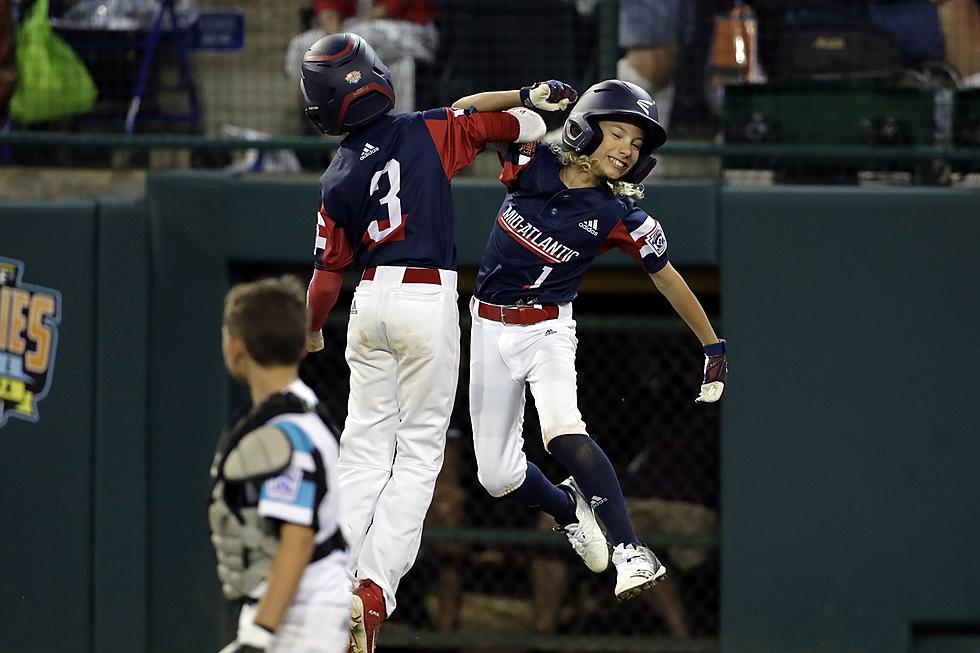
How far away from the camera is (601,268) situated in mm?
7086

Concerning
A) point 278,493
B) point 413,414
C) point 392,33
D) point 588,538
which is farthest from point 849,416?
point 278,493

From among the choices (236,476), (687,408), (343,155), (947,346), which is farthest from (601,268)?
(236,476)

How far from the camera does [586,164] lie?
5289 mm

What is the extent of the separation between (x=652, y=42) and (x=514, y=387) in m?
2.47

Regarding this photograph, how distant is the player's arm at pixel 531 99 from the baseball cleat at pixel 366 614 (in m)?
1.75

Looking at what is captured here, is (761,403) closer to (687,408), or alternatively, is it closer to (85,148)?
(687,408)

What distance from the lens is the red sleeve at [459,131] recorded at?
523 centimetres

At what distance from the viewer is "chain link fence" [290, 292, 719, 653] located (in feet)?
23.7

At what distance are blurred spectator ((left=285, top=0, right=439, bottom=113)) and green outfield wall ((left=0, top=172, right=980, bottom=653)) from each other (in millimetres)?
690

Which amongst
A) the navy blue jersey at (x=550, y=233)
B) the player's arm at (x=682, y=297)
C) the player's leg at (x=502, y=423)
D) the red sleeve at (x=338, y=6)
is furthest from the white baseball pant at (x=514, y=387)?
the red sleeve at (x=338, y=6)

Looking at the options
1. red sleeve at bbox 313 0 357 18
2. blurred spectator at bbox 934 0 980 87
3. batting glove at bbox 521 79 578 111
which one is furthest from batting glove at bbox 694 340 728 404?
red sleeve at bbox 313 0 357 18

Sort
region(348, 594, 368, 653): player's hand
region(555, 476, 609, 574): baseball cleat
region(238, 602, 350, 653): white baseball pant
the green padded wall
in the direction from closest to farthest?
1. region(238, 602, 350, 653): white baseball pant
2. region(348, 594, 368, 653): player's hand
3. region(555, 476, 609, 574): baseball cleat
4. the green padded wall

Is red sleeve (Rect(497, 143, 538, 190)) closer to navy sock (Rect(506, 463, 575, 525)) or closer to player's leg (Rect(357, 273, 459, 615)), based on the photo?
player's leg (Rect(357, 273, 459, 615))

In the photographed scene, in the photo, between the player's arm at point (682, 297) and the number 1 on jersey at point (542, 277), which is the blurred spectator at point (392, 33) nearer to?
the number 1 on jersey at point (542, 277)
